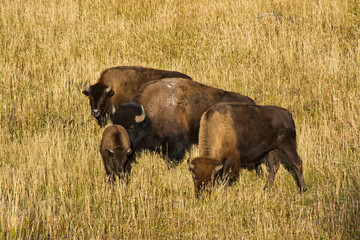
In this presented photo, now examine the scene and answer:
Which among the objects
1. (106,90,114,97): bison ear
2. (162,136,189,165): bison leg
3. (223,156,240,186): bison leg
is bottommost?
(162,136,189,165): bison leg

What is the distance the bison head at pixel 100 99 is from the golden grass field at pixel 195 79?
0.33 m

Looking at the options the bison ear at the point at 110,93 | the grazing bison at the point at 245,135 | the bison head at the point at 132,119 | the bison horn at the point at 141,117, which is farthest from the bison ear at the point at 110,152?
the bison ear at the point at 110,93

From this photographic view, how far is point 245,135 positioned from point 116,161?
209 centimetres

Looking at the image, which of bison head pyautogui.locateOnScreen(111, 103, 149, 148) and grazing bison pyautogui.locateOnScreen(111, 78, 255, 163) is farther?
grazing bison pyautogui.locateOnScreen(111, 78, 255, 163)

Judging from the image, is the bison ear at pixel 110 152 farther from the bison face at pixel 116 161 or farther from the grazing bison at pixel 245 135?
the grazing bison at pixel 245 135

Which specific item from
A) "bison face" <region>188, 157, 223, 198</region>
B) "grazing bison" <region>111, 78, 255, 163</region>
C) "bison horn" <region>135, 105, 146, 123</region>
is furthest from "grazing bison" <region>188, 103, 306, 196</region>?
"bison horn" <region>135, 105, 146, 123</region>

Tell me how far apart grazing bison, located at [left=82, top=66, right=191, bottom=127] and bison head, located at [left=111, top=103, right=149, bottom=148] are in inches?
65.9

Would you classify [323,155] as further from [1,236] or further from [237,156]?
[1,236]

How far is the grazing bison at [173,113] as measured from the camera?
332 inches

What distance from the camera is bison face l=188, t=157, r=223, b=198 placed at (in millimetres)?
6316

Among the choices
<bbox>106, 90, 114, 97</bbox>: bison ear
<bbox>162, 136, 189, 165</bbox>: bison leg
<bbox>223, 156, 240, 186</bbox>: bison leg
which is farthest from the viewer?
<bbox>106, 90, 114, 97</bbox>: bison ear

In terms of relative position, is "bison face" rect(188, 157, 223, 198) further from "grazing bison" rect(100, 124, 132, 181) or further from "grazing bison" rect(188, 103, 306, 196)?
"grazing bison" rect(100, 124, 132, 181)

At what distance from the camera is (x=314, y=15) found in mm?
14078

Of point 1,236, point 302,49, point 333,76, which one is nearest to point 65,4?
point 302,49
